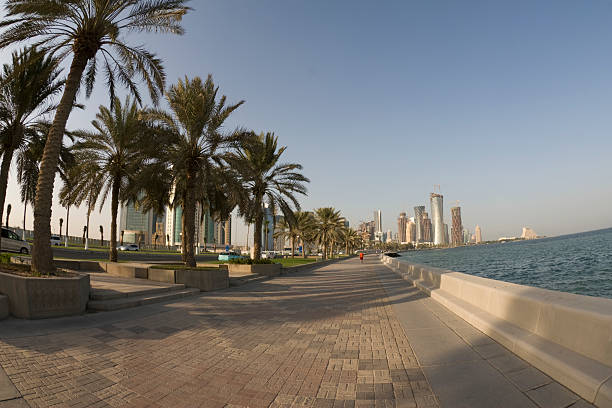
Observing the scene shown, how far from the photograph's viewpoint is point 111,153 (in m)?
17.0

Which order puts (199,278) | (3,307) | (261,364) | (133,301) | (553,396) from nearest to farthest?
(553,396)
(261,364)
(3,307)
(133,301)
(199,278)

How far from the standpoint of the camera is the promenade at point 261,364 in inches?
116

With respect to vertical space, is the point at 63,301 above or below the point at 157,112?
below

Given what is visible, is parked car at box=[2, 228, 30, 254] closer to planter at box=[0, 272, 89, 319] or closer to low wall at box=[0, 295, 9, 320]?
planter at box=[0, 272, 89, 319]

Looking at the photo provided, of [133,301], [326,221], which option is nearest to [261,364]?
[133,301]

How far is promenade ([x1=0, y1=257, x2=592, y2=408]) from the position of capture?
2.95 meters

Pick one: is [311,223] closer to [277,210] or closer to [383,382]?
[277,210]

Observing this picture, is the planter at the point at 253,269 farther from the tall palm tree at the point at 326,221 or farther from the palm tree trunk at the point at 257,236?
the tall palm tree at the point at 326,221

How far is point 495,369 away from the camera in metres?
3.46

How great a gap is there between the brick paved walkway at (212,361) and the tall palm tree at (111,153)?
12.7 metres

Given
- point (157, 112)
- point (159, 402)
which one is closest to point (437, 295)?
point (159, 402)

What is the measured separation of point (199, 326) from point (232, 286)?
6.84m

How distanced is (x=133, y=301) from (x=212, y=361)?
15.1ft

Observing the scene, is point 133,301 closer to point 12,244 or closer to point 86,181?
point 86,181
